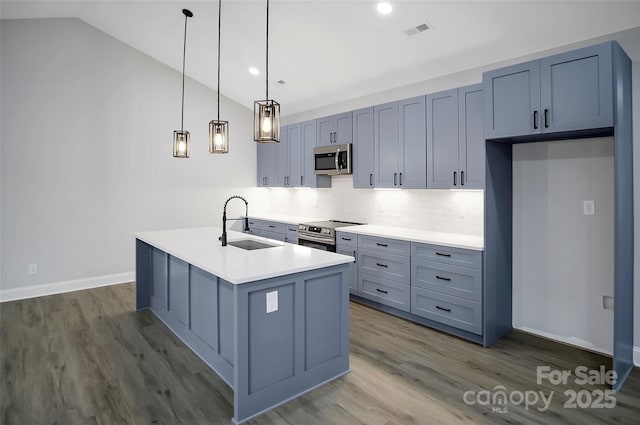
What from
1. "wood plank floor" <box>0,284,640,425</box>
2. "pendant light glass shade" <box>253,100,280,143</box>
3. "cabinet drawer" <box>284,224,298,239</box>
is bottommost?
"wood plank floor" <box>0,284,640,425</box>

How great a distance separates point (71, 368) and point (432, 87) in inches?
172

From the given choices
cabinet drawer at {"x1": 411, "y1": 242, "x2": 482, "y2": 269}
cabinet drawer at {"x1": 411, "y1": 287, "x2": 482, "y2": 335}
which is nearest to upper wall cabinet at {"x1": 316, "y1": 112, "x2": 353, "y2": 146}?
cabinet drawer at {"x1": 411, "y1": 242, "x2": 482, "y2": 269}

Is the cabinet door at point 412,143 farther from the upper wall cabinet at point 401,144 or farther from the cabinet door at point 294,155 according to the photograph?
the cabinet door at point 294,155

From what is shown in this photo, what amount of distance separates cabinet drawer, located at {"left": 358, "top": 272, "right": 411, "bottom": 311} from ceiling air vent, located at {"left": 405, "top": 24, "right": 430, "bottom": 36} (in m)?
2.49

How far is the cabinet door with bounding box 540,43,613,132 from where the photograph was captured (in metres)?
2.47

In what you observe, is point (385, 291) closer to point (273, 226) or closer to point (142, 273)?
point (273, 226)

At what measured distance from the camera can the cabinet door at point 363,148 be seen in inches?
175

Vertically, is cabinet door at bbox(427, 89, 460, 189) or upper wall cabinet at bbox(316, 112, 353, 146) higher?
upper wall cabinet at bbox(316, 112, 353, 146)

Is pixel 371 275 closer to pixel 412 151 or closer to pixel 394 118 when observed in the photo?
pixel 412 151

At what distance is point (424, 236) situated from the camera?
372 centimetres

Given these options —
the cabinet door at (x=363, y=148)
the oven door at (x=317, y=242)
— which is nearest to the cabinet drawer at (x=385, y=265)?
the oven door at (x=317, y=242)

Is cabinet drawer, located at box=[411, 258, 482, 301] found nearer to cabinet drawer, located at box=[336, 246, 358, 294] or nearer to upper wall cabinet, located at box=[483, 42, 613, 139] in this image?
cabinet drawer, located at box=[336, 246, 358, 294]

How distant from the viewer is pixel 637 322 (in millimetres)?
2818

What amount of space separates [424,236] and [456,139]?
102 centimetres
